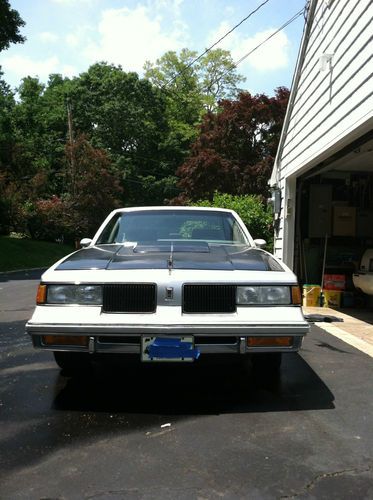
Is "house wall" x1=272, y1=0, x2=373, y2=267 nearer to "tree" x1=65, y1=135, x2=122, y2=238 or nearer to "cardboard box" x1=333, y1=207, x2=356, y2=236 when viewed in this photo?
"cardboard box" x1=333, y1=207, x2=356, y2=236

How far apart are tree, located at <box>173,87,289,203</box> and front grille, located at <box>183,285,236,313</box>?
20.8m

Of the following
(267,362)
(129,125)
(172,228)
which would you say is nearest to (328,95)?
(172,228)

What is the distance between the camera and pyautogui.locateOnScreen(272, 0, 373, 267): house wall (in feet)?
21.6

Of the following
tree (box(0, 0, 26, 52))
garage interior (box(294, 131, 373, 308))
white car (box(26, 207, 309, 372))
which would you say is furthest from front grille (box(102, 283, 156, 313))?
tree (box(0, 0, 26, 52))

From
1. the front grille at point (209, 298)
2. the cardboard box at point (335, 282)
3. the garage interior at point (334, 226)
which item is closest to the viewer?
the front grille at point (209, 298)

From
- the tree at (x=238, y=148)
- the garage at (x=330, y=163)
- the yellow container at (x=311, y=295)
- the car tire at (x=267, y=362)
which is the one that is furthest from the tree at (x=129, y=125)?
the car tire at (x=267, y=362)

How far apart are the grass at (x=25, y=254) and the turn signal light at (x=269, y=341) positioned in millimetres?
18852

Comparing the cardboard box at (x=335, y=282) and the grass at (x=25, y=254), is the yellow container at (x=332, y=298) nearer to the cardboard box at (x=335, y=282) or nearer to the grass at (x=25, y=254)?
the cardboard box at (x=335, y=282)

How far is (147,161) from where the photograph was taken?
4228cm

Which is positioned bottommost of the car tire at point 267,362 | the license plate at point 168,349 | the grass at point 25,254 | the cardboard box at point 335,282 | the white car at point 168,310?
the grass at point 25,254

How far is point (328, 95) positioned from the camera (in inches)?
317

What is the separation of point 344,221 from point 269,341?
7755 mm

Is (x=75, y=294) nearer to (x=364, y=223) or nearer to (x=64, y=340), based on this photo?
(x=64, y=340)

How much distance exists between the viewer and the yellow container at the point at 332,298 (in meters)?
9.94
